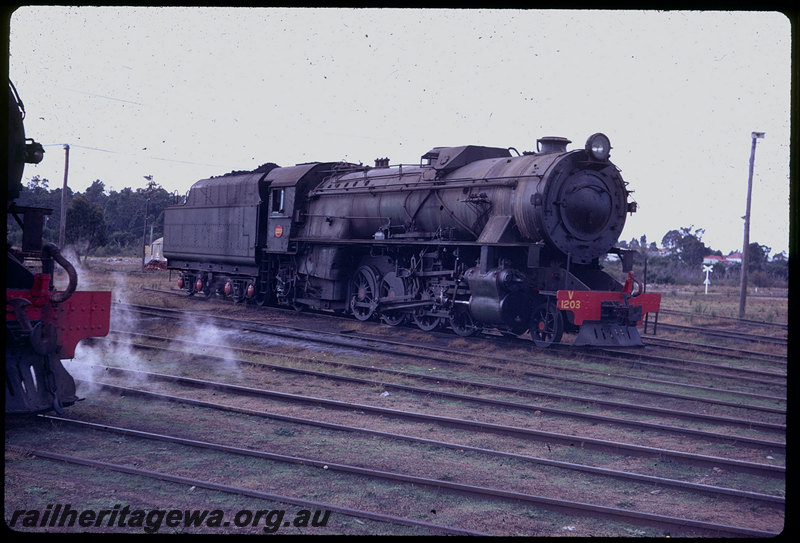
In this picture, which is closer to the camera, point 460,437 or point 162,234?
point 460,437

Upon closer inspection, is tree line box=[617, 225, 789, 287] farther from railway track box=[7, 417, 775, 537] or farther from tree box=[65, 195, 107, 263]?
railway track box=[7, 417, 775, 537]

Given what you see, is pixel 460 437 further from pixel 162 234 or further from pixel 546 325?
pixel 162 234

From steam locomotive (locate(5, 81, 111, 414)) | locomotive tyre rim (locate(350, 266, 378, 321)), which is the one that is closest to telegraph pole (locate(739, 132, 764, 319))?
locomotive tyre rim (locate(350, 266, 378, 321))

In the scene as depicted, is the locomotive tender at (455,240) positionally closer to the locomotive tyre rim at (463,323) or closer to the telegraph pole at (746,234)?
the locomotive tyre rim at (463,323)

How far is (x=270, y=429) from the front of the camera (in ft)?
22.5

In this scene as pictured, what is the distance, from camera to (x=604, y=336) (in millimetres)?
12219

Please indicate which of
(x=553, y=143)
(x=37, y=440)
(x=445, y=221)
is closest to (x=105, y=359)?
(x=37, y=440)

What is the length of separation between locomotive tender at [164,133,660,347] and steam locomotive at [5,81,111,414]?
774 cm

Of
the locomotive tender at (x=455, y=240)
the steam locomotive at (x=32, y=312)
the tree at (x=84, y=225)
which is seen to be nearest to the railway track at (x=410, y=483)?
the steam locomotive at (x=32, y=312)

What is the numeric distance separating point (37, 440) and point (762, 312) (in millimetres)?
27366

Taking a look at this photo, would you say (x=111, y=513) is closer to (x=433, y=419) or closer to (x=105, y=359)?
(x=433, y=419)

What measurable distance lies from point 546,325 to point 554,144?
11.7ft

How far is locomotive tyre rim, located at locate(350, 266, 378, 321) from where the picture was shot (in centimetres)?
1611

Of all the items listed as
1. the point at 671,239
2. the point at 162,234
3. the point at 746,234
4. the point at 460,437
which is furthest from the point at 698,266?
the point at 460,437
